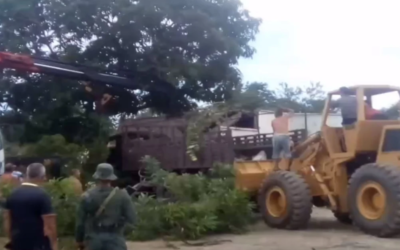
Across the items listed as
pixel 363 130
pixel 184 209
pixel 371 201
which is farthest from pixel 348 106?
pixel 184 209

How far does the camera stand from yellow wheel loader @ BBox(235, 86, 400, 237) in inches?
439

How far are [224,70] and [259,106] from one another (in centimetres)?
455

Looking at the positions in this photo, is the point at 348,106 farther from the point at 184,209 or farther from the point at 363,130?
the point at 184,209

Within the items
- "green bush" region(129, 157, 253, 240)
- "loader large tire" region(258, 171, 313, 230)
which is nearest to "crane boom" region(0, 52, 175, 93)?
"green bush" region(129, 157, 253, 240)

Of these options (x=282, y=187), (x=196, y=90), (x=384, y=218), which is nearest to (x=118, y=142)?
(x=196, y=90)

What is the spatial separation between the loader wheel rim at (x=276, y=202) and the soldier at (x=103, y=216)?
6199 mm

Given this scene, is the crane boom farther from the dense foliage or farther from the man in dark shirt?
the man in dark shirt

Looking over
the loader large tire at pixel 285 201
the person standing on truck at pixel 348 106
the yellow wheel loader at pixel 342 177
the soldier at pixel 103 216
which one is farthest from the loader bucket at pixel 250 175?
the soldier at pixel 103 216

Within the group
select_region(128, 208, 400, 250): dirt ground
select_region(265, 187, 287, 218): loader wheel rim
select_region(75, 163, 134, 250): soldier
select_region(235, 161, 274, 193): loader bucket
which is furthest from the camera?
select_region(235, 161, 274, 193): loader bucket

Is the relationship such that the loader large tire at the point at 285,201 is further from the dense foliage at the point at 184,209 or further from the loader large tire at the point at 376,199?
the loader large tire at the point at 376,199

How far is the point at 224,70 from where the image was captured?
25.3m

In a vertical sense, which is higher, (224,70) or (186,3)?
(186,3)

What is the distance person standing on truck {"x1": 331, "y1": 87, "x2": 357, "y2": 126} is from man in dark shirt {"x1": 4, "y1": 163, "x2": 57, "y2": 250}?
674cm

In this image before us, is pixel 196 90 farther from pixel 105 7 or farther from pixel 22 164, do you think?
pixel 22 164
